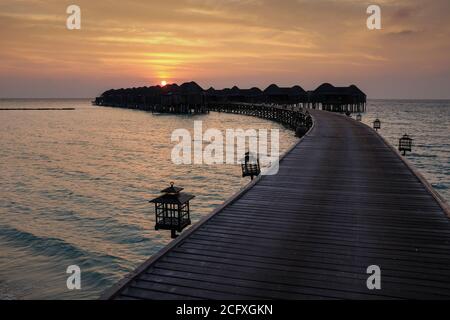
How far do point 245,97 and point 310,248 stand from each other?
98.6 meters

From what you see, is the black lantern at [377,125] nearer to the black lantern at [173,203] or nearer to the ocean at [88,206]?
the ocean at [88,206]

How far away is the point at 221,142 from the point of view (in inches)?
1517

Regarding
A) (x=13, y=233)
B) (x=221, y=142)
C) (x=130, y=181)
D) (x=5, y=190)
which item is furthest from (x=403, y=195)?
(x=221, y=142)

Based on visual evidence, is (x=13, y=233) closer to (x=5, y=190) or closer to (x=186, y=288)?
(x=5, y=190)

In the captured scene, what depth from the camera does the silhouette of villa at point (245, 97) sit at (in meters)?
83.2

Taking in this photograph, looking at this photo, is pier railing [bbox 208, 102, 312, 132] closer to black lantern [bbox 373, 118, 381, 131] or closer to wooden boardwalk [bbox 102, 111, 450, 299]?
black lantern [bbox 373, 118, 381, 131]

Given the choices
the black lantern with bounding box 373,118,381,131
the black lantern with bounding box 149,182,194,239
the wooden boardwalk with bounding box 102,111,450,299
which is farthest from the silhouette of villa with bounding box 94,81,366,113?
the black lantern with bounding box 149,182,194,239

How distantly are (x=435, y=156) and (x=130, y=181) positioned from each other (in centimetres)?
2554

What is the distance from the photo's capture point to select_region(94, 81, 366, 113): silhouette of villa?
83.2 metres

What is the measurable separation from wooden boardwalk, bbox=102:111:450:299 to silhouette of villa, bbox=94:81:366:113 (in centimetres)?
7424

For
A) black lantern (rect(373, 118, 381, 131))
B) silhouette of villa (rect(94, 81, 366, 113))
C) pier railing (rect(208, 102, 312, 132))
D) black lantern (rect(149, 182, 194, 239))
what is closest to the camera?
black lantern (rect(149, 182, 194, 239))

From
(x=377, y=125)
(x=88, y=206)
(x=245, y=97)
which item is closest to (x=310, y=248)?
(x=88, y=206)

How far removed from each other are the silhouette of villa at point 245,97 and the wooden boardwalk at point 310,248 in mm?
74236

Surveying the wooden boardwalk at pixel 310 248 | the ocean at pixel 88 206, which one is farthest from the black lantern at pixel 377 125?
the wooden boardwalk at pixel 310 248
